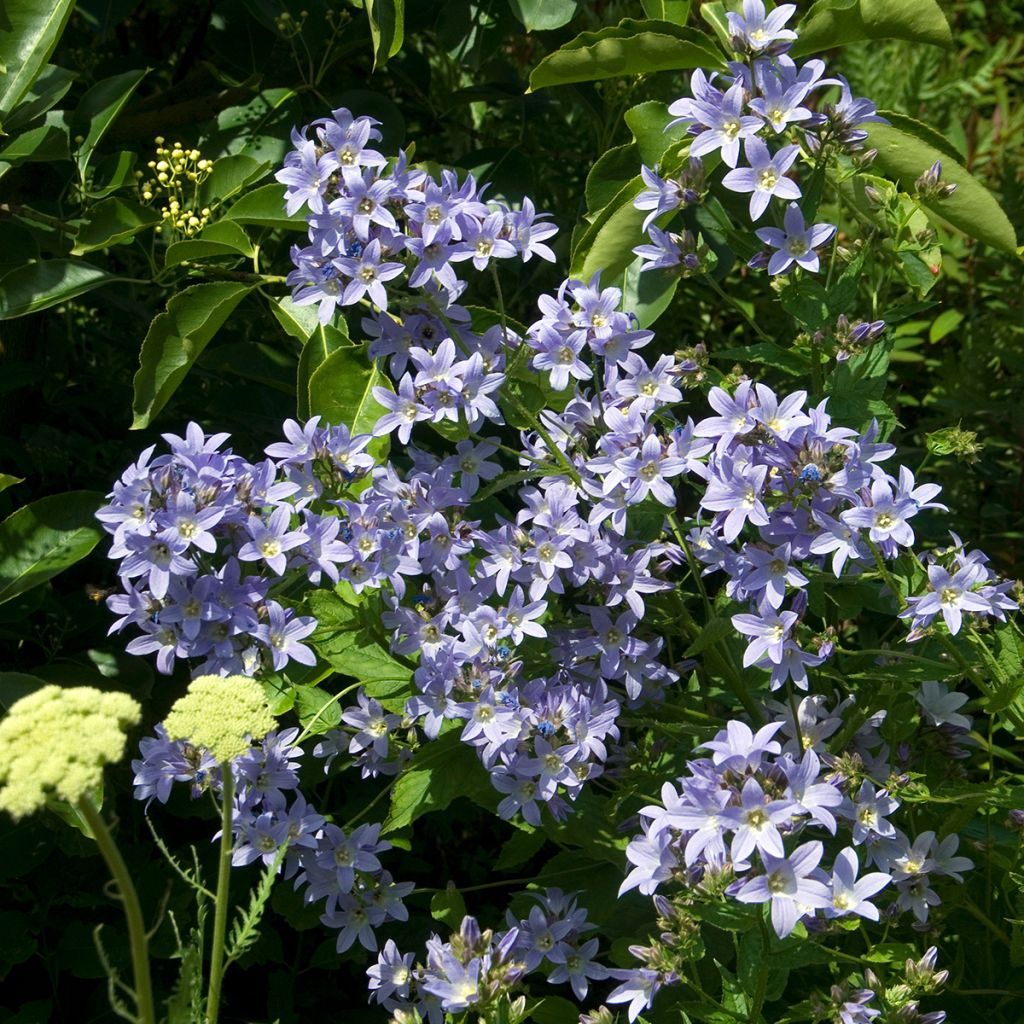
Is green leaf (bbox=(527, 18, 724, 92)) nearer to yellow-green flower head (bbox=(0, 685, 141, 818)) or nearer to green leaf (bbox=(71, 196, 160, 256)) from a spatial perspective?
green leaf (bbox=(71, 196, 160, 256))

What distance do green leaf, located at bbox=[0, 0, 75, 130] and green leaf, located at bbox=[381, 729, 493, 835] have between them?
2.86 feet

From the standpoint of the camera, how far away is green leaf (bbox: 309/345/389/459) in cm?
154

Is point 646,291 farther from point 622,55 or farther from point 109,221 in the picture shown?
point 109,221

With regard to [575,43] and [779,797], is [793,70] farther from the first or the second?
[779,797]

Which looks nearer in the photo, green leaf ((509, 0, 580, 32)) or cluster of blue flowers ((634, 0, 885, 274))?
cluster of blue flowers ((634, 0, 885, 274))

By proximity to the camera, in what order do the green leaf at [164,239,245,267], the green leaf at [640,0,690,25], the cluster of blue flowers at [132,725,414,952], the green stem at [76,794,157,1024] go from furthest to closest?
the green leaf at [640,0,690,25] → the green leaf at [164,239,245,267] → the cluster of blue flowers at [132,725,414,952] → the green stem at [76,794,157,1024]

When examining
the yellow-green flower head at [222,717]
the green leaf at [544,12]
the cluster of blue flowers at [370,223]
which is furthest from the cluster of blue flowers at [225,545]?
the green leaf at [544,12]

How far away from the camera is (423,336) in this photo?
1.60 metres

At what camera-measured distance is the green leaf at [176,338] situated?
1.55 meters

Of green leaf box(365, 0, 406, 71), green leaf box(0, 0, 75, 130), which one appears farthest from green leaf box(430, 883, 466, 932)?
green leaf box(0, 0, 75, 130)

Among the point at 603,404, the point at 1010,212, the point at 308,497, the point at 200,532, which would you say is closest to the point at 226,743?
the point at 200,532

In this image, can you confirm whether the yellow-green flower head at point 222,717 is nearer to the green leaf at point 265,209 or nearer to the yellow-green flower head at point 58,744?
the yellow-green flower head at point 58,744

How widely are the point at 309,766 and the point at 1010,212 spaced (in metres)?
1.60

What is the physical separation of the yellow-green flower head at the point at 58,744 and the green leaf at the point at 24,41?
871 mm
